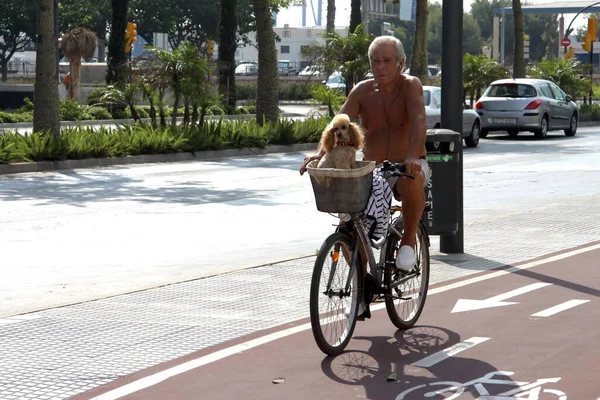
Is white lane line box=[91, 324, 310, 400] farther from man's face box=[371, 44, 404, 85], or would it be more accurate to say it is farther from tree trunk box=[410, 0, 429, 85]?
tree trunk box=[410, 0, 429, 85]

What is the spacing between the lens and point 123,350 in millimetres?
7043

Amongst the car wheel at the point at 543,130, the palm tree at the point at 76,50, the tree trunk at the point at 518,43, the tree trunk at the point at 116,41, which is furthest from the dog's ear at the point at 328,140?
the palm tree at the point at 76,50

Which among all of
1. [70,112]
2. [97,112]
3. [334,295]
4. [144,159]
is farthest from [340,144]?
[97,112]

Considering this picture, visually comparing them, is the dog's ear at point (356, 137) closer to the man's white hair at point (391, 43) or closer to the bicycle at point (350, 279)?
the bicycle at point (350, 279)

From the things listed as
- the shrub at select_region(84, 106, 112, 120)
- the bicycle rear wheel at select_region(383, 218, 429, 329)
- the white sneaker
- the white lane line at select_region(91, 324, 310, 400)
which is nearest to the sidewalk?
the white lane line at select_region(91, 324, 310, 400)

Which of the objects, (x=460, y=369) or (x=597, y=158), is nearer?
(x=460, y=369)

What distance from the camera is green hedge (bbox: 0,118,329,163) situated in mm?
22109

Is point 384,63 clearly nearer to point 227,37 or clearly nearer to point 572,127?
point 572,127

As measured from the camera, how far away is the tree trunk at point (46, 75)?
76.9 feet

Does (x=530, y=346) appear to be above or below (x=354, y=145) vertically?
below

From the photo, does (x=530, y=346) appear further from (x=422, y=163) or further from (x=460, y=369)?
(x=422, y=163)

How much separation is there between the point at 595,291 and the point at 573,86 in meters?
37.9

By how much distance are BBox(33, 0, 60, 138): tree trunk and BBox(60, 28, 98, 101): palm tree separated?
2349 centimetres

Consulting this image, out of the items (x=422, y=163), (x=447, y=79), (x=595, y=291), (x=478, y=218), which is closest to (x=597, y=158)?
(x=478, y=218)
